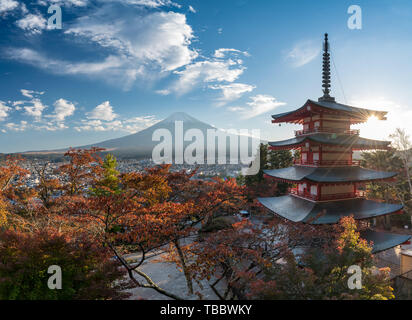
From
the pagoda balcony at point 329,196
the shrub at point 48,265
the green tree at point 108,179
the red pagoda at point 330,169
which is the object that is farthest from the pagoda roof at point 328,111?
the green tree at point 108,179

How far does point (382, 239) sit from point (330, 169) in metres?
A: 3.98

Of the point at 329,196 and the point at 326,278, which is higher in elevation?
the point at 329,196

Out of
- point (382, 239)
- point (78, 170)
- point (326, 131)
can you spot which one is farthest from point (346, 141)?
point (78, 170)

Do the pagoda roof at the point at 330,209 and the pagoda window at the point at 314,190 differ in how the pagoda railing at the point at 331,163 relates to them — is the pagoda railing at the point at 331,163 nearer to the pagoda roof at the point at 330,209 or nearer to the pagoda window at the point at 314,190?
the pagoda window at the point at 314,190

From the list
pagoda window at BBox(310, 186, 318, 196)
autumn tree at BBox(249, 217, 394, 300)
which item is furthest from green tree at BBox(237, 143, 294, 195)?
autumn tree at BBox(249, 217, 394, 300)

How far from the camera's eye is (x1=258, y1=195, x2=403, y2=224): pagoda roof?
916cm

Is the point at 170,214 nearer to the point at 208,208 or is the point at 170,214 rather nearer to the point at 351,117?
the point at 208,208

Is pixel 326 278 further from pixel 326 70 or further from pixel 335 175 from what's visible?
pixel 326 70

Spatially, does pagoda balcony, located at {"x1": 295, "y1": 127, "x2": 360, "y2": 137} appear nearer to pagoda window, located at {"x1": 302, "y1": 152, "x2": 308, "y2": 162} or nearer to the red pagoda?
the red pagoda

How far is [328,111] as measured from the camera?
33.0ft

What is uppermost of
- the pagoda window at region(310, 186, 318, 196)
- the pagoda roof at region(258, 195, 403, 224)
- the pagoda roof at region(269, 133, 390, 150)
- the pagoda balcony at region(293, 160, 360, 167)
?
the pagoda roof at region(269, 133, 390, 150)

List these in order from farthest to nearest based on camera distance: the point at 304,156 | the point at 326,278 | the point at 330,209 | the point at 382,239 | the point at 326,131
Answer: the point at 304,156 < the point at 326,131 < the point at 330,209 < the point at 382,239 < the point at 326,278

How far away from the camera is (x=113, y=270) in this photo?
5.53 m
